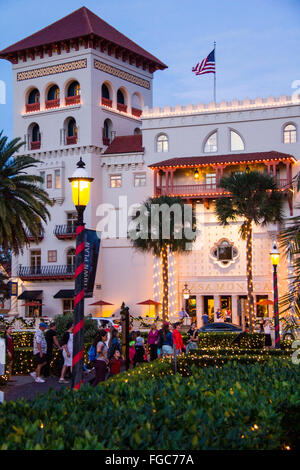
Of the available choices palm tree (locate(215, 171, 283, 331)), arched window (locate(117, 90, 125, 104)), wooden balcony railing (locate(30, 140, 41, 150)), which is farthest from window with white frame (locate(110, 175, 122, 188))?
palm tree (locate(215, 171, 283, 331))

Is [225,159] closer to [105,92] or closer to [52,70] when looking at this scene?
[105,92]

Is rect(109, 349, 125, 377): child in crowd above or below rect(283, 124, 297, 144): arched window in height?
below

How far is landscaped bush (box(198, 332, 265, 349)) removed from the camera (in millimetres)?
30828

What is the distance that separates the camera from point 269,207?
3916 centimetres

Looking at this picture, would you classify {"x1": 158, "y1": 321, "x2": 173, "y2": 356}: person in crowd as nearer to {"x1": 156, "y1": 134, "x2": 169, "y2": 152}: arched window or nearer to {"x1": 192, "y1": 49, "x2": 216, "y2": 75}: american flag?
{"x1": 192, "y1": 49, "x2": 216, "y2": 75}: american flag

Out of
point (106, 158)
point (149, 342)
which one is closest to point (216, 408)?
point (149, 342)

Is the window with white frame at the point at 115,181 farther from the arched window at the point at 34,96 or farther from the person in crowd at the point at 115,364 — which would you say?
the person in crowd at the point at 115,364

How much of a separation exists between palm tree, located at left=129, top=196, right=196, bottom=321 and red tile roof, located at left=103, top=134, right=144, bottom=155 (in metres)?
11.7

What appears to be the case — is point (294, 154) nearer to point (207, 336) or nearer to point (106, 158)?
point (106, 158)

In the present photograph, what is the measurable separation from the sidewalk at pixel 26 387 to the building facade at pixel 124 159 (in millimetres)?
27157

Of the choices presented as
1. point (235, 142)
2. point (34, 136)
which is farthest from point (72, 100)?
point (235, 142)

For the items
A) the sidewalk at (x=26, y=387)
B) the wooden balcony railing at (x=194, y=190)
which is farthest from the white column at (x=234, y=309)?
the sidewalk at (x=26, y=387)

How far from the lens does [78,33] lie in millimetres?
51938

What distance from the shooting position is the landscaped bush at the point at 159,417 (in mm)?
6492
